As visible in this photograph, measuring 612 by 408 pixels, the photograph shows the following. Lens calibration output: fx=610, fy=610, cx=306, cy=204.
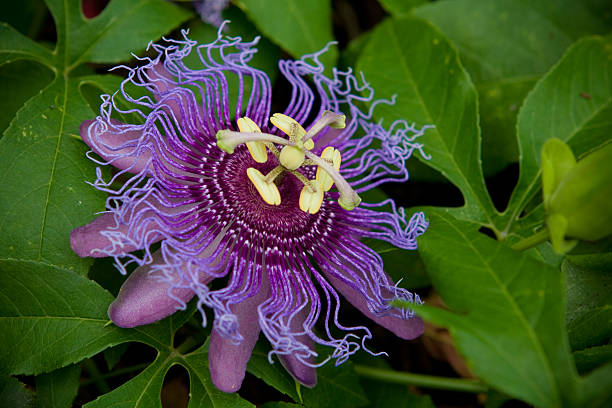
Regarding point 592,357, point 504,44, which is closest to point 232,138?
point 592,357

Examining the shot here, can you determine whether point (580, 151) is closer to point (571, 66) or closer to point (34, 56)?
point (571, 66)

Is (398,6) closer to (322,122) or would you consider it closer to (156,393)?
(322,122)

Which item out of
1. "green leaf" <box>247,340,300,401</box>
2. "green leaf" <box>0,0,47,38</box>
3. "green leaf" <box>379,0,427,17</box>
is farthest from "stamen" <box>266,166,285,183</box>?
"green leaf" <box>0,0,47,38</box>

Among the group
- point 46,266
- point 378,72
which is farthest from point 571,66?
point 46,266

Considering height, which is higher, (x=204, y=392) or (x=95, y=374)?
(x=204, y=392)

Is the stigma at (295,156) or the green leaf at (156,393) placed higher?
the stigma at (295,156)

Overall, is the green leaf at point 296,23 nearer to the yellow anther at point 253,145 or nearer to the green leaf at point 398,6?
the green leaf at point 398,6

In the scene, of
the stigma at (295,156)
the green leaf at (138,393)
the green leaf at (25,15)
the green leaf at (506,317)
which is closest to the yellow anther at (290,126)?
the stigma at (295,156)

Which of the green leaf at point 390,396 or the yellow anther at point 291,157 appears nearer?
the yellow anther at point 291,157
